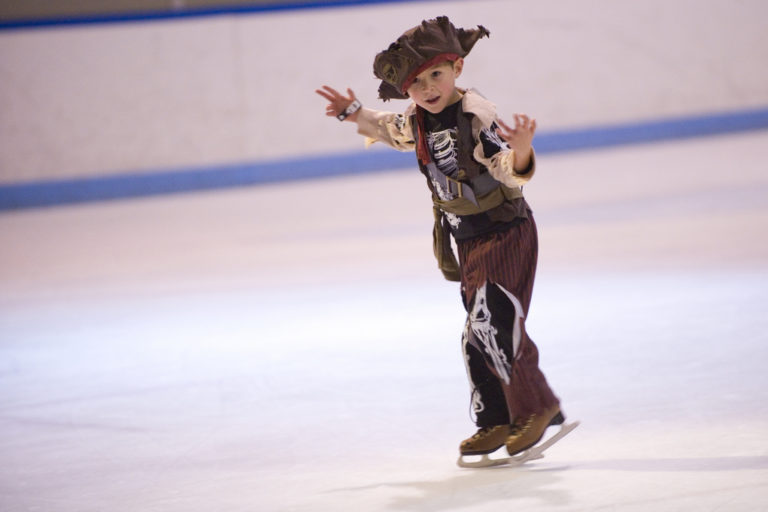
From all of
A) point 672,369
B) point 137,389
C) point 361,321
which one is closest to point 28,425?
point 137,389

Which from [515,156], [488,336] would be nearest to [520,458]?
[488,336]

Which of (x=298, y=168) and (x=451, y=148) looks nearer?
(x=451, y=148)

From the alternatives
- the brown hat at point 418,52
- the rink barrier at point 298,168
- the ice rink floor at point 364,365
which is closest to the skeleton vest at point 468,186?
the brown hat at point 418,52

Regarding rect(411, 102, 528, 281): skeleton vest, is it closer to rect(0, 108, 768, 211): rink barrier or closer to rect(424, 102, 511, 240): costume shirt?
rect(424, 102, 511, 240): costume shirt

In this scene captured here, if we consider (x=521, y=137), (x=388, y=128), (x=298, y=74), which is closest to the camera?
(x=521, y=137)

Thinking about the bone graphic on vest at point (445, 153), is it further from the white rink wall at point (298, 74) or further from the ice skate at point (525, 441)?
the white rink wall at point (298, 74)

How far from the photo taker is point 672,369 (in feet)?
10.0

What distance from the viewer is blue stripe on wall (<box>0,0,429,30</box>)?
943 centimetres

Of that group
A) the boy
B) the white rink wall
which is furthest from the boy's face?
the white rink wall

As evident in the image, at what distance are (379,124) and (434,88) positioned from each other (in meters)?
0.27

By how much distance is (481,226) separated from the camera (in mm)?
2381

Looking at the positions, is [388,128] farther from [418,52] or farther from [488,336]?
[488,336]

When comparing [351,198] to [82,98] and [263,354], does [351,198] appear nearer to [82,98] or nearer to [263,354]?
[82,98]

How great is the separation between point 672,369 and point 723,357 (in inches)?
6.8
